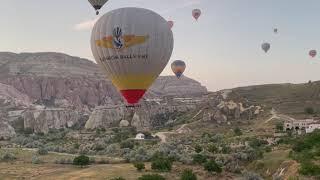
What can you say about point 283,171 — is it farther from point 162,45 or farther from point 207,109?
point 207,109

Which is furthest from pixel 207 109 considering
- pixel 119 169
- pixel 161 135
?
pixel 119 169

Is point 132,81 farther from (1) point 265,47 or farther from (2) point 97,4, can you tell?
(1) point 265,47

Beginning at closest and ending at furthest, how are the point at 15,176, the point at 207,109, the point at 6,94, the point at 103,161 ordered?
the point at 15,176, the point at 103,161, the point at 207,109, the point at 6,94

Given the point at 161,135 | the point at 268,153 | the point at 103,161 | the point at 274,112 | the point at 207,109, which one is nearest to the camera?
the point at 268,153

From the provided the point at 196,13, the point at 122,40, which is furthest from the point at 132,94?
the point at 196,13

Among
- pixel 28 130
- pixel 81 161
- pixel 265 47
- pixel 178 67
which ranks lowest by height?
pixel 28 130

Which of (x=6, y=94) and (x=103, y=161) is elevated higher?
(x=6, y=94)

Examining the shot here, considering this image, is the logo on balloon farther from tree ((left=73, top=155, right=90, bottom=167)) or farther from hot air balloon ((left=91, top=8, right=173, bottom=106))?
tree ((left=73, top=155, right=90, bottom=167))

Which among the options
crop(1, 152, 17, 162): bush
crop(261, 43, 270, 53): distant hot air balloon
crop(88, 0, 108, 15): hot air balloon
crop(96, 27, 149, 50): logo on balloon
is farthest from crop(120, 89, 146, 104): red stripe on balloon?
crop(261, 43, 270, 53): distant hot air balloon
